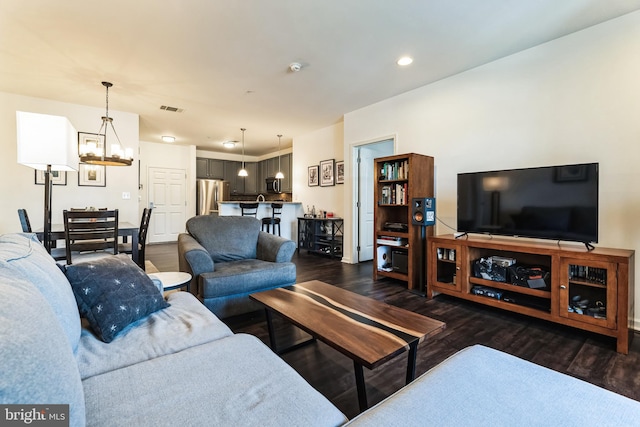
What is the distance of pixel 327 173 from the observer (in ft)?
19.3

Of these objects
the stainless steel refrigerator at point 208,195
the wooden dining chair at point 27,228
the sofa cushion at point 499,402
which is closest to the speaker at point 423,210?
the sofa cushion at point 499,402

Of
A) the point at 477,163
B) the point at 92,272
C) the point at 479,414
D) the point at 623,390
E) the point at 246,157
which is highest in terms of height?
the point at 246,157

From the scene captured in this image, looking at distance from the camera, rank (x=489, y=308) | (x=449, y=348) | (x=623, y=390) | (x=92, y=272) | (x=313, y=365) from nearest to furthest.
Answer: (x=92, y=272) < (x=623, y=390) < (x=313, y=365) < (x=449, y=348) < (x=489, y=308)

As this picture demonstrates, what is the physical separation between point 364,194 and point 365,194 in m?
0.02

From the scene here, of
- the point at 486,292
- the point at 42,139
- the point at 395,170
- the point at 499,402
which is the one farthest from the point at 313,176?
the point at 499,402

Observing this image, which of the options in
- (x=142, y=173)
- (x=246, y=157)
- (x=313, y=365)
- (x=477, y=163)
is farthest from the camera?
(x=246, y=157)

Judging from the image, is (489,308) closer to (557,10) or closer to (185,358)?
(557,10)

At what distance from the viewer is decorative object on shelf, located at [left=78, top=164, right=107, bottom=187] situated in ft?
15.6

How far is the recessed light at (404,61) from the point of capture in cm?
315

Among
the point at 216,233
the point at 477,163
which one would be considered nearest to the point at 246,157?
the point at 216,233

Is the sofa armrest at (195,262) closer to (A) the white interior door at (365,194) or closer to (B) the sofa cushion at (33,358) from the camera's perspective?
(B) the sofa cushion at (33,358)

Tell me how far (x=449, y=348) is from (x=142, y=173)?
7497 millimetres

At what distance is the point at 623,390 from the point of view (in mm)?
1622

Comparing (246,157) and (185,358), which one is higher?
(246,157)
